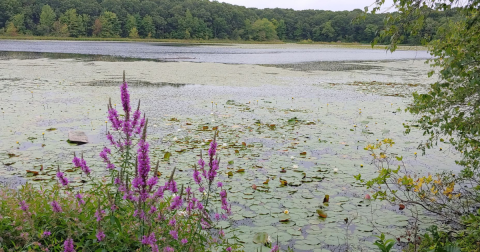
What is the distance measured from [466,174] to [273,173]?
2563mm

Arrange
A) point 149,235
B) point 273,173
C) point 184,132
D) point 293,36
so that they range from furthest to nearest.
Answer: point 293,36 → point 184,132 → point 273,173 → point 149,235

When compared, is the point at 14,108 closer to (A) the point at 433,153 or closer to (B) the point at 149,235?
(B) the point at 149,235

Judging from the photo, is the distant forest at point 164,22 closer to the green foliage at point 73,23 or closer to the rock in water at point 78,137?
the green foliage at point 73,23

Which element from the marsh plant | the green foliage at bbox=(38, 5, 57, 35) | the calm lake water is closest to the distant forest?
the green foliage at bbox=(38, 5, 57, 35)

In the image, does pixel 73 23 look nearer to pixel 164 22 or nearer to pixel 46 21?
pixel 46 21

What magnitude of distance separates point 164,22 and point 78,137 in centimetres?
9253

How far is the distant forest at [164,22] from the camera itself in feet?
261

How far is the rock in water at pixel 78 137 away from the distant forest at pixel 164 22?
250 ft

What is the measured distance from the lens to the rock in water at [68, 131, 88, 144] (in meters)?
6.67

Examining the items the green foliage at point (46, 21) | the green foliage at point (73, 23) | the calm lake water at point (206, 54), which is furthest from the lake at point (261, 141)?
the green foliage at point (73, 23)

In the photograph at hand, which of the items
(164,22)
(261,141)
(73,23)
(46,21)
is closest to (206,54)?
(261,141)

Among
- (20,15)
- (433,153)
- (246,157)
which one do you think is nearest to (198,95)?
(246,157)

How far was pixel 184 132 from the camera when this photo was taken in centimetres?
772

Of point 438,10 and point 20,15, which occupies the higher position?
point 20,15
